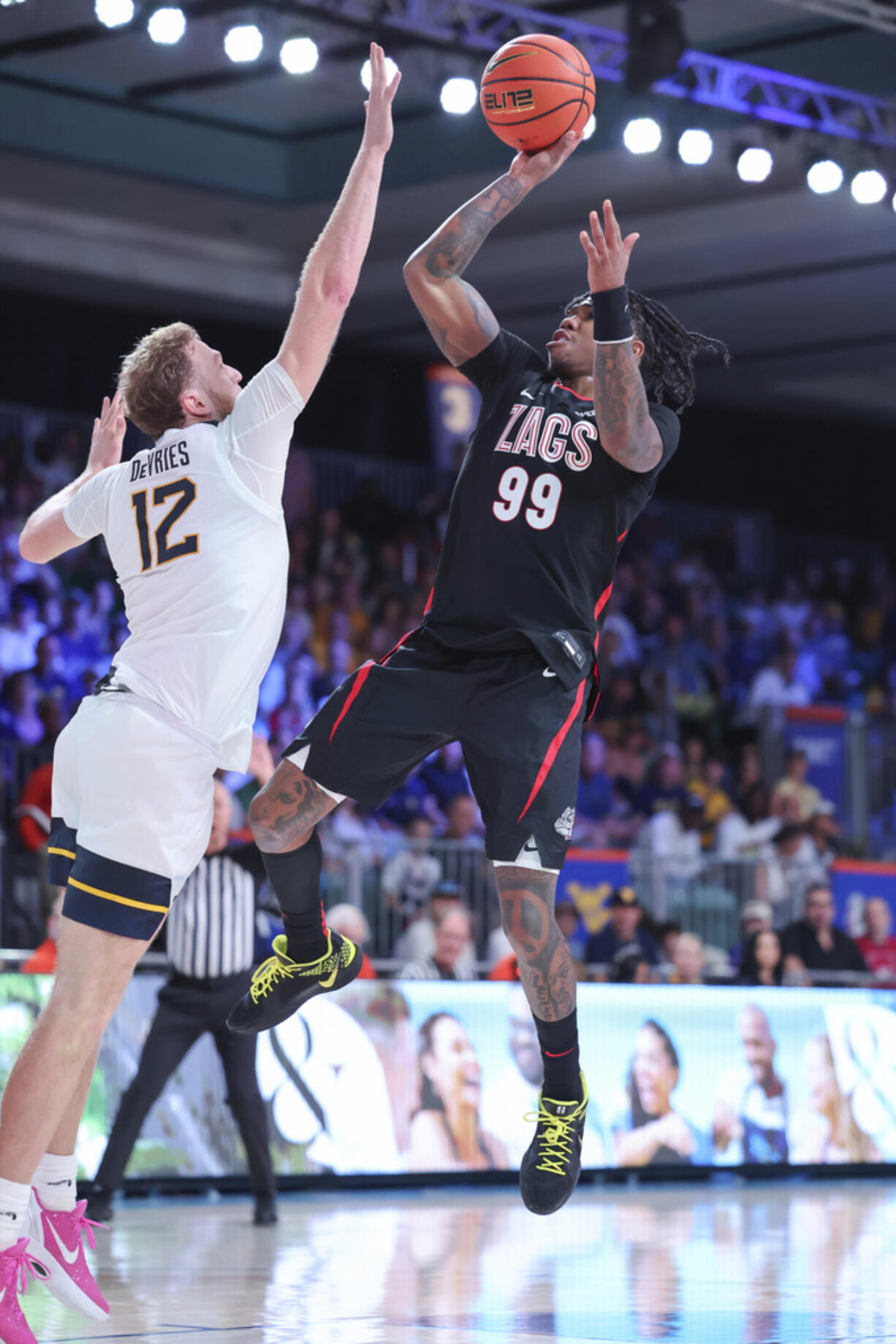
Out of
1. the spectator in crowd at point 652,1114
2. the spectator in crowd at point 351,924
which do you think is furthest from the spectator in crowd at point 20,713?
the spectator in crowd at point 652,1114

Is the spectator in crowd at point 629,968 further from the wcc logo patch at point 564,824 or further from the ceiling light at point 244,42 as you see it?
the wcc logo patch at point 564,824

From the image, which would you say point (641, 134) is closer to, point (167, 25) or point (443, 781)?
point (167, 25)

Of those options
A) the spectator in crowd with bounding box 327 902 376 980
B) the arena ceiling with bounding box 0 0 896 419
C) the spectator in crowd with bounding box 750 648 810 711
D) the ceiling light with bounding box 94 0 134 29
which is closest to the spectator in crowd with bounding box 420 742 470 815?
the spectator in crowd with bounding box 327 902 376 980

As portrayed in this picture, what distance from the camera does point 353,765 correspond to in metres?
5.97

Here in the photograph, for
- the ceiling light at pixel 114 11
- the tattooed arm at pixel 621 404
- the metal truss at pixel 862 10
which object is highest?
the metal truss at pixel 862 10

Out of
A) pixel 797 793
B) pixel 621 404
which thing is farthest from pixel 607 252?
pixel 797 793

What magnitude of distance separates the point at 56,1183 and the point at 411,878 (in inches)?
354

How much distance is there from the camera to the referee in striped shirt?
33.4ft

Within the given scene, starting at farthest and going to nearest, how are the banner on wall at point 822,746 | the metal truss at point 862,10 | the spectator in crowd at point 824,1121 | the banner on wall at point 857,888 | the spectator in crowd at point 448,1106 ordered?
the banner on wall at point 822,746 < the banner on wall at point 857,888 < the spectator in crowd at point 824,1121 < the metal truss at point 862,10 < the spectator in crowd at point 448,1106

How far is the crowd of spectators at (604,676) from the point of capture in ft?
50.4

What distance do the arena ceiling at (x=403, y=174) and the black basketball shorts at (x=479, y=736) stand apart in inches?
323

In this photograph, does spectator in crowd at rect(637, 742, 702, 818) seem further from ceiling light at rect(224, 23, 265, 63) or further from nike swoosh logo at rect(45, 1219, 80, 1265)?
nike swoosh logo at rect(45, 1219, 80, 1265)

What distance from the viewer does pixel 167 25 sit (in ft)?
42.5

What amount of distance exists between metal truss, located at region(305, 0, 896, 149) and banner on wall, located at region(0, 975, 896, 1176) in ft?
21.2
